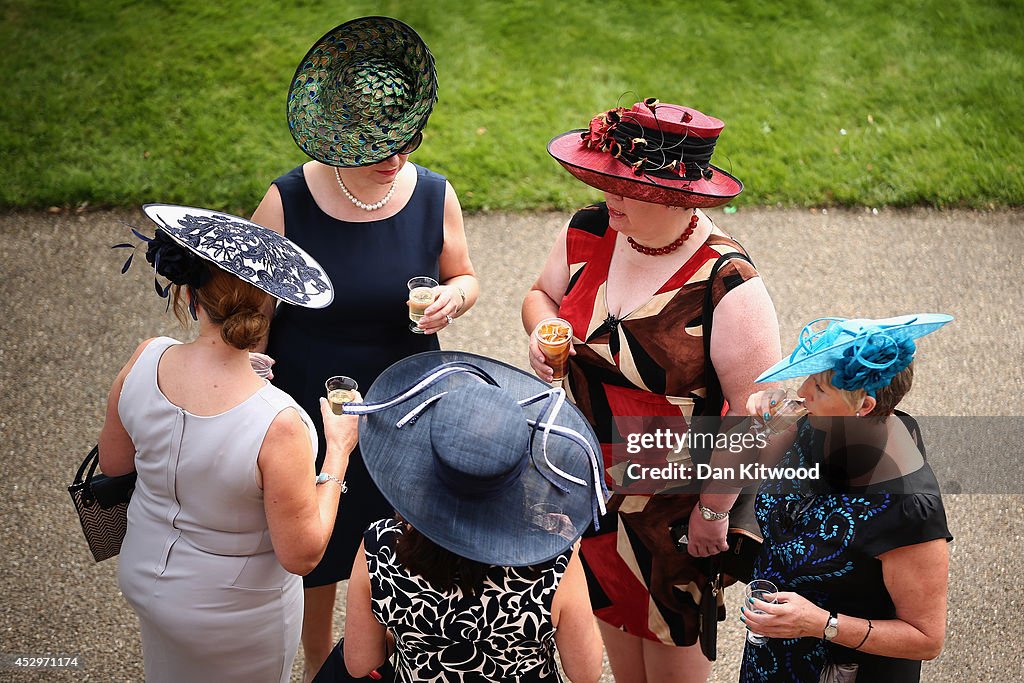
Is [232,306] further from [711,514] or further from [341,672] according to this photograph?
[711,514]

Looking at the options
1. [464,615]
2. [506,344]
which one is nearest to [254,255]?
[464,615]

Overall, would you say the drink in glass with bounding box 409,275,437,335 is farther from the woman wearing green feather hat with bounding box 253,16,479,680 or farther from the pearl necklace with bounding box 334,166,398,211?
the pearl necklace with bounding box 334,166,398,211

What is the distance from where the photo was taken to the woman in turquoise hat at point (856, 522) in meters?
2.52

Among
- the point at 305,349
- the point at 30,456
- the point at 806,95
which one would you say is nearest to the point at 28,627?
the point at 30,456

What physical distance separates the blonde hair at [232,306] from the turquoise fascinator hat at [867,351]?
60.9 inches

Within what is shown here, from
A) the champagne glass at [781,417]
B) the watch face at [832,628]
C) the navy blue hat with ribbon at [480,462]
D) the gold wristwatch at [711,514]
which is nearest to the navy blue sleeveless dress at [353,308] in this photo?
the navy blue hat with ribbon at [480,462]

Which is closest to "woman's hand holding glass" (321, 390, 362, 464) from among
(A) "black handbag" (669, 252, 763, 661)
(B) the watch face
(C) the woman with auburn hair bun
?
(C) the woman with auburn hair bun

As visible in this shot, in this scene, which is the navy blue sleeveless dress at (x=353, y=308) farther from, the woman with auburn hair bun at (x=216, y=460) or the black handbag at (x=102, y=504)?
the black handbag at (x=102, y=504)

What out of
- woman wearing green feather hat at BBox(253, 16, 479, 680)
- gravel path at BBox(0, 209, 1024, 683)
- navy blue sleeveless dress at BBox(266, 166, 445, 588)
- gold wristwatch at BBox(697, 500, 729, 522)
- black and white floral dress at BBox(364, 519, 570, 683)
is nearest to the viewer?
black and white floral dress at BBox(364, 519, 570, 683)

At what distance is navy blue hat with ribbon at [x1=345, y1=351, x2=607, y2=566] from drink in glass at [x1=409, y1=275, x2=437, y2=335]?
0.72 meters

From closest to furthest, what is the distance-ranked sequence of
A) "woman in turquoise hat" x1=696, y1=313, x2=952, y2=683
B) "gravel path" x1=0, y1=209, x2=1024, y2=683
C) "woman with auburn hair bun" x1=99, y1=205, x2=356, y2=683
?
"woman in turquoise hat" x1=696, y1=313, x2=952, y2=683 < "woman with auburn hair bun" x1=99, y1=205, x2=356, y2=683 < "gravel path" x1=0, y1=209, x2=1024, y2=683

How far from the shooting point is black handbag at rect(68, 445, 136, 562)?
305cm

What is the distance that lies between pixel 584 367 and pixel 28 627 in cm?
282

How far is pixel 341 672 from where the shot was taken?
9.16 feet
